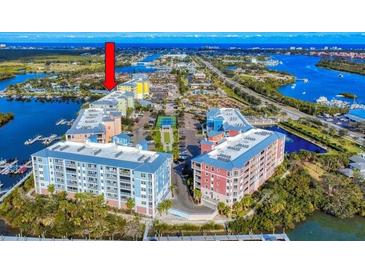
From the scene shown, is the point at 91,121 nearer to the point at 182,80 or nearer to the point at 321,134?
the point at 321,134

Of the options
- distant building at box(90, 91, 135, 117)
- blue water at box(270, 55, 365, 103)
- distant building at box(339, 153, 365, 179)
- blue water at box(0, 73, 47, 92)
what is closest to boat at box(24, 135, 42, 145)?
distant building at box(90, 91, 135, 117)

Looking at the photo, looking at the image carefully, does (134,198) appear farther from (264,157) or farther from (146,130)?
(146,130)

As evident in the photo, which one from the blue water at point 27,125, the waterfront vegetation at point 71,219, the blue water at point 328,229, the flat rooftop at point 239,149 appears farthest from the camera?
the blue water at point 27,125

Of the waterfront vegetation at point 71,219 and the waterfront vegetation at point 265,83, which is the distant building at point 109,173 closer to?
the waterfront vegetation at point 71,219

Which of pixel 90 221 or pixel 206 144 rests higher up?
pixel 206 144

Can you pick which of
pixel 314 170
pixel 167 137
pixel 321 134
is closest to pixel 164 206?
pixel 314 170

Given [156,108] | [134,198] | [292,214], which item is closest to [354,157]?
[292,214]

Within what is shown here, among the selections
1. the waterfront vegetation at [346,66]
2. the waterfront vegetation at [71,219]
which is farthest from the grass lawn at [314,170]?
the waterfront vegetation at [346,66]
